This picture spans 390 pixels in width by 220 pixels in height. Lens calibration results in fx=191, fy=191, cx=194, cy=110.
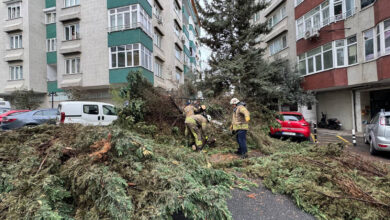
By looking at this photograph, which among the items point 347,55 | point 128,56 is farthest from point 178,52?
point 347,55

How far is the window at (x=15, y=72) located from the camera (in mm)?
18359

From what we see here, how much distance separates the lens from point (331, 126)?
14273 millimetres

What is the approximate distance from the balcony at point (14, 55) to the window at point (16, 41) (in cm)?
49

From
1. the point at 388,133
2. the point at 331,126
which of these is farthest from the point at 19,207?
the point at 331,126

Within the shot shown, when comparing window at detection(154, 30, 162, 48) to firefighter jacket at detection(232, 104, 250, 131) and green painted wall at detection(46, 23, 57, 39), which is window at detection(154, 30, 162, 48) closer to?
green painted wall at detection(46, 23, 57, 39)

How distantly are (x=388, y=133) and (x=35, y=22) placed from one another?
26.4 metres

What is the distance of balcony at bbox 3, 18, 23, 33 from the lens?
18203mm

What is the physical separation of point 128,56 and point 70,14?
6.74m

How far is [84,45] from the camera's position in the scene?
15812 millimetres

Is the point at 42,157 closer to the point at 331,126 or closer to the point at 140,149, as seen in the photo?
the point at 140,149

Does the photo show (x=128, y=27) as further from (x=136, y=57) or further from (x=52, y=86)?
(x=52, y=86)

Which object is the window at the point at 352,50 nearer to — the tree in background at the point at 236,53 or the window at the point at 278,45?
the tree in background at the point at 236,53

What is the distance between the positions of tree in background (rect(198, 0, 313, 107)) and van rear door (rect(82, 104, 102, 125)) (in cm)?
584

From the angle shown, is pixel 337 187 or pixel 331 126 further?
pixel 331 126
